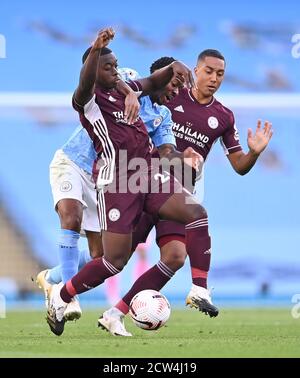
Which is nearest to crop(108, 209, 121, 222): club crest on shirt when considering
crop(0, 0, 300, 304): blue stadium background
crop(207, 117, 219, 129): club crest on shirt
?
crop(207, 117, 219, 129): club crest on shirt

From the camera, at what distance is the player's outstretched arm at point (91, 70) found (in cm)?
693

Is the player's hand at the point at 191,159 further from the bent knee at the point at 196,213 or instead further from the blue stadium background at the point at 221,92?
the blue stadium background at the point at 221,92

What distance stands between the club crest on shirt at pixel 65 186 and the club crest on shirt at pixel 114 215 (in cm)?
135

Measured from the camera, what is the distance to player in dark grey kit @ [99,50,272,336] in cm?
803

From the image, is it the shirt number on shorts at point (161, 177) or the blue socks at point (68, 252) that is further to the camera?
the blue socks at point (68, 252)

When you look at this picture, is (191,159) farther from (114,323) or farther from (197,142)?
(114,323)

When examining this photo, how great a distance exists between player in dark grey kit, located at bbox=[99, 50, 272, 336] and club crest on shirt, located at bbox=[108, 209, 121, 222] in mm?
582

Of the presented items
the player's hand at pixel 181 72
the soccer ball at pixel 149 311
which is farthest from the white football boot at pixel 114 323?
the player's hand at pixel 181 72

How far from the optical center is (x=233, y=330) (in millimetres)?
8789

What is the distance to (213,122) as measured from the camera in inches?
341

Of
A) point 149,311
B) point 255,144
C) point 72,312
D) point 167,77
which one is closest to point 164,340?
point 149,311
